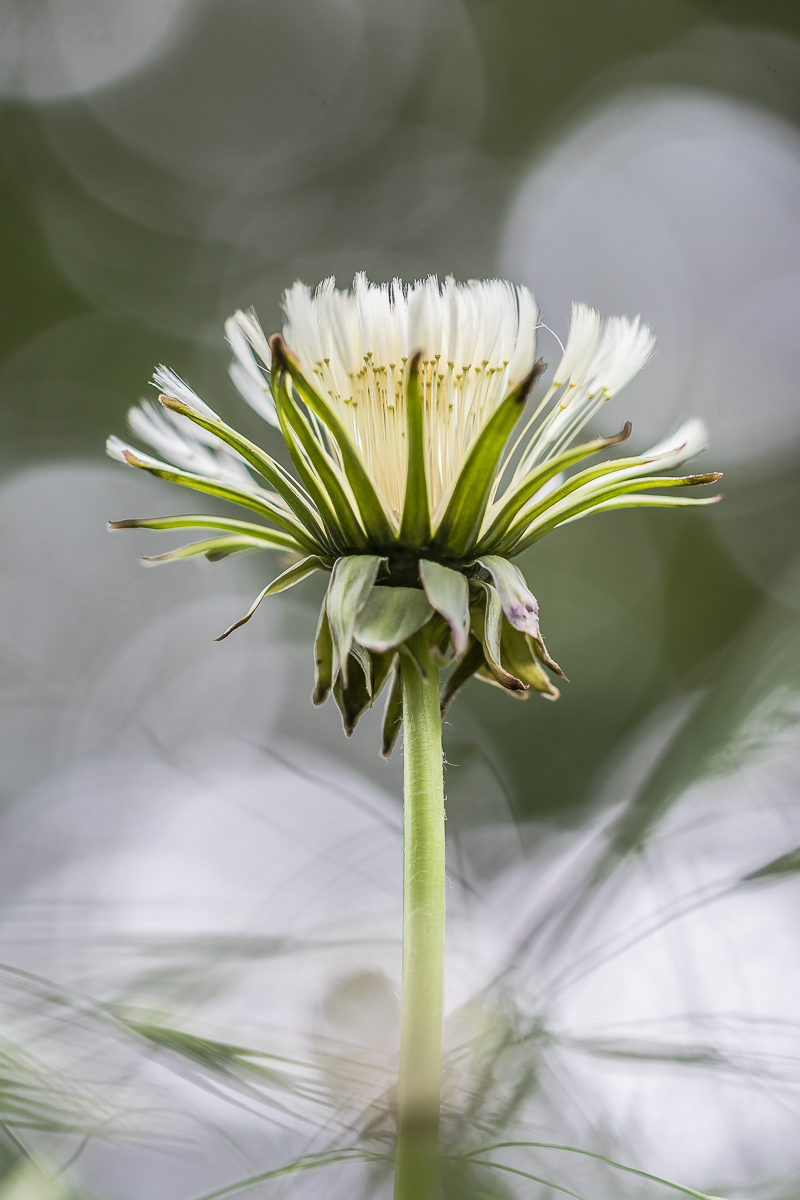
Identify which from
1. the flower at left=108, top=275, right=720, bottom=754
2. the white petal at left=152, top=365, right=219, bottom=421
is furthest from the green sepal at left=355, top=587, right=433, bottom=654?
the white petal at left=152, top=365, right=219, bottom=421

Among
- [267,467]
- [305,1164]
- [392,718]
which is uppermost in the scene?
[267,467]

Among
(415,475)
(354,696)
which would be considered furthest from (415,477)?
(354,696)

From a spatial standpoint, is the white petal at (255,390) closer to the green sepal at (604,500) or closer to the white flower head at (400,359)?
the white flower head at (400,359)

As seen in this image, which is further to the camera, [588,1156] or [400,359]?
[400,359]

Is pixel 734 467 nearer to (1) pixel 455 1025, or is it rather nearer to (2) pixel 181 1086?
(1) pixel 455 1025

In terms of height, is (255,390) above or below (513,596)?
above

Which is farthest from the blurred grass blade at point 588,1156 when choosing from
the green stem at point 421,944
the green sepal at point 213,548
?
the green sepal at point 213,548

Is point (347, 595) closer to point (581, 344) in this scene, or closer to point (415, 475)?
point (415, 475)

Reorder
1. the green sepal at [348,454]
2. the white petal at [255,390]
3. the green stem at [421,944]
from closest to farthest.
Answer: the green stem at [421,944] < the green sepal at [348,454] < the white petal at [255,390]
